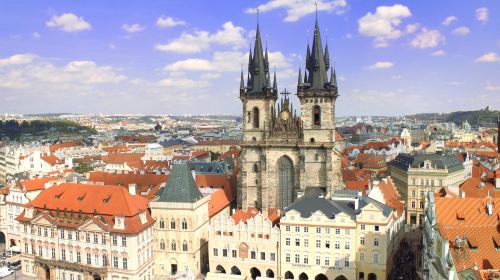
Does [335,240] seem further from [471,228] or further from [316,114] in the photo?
[316,114]

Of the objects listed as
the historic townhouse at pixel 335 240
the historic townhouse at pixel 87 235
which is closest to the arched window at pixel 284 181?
the historic townhouse at pixel 335 240

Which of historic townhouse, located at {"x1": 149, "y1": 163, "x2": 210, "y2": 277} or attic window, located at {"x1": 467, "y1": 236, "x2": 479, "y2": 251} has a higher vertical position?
attic window, located at {"x1": 467, "y1": 236, "x2": 479, "y2": 251}

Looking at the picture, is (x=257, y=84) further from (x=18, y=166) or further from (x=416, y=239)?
(x=18, y=166)

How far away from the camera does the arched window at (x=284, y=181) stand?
84250 mm

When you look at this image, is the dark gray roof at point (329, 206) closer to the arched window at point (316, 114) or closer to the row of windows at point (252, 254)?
the row of windows at point (252, 254)

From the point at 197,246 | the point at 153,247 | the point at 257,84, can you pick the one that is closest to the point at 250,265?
the point at 197,246

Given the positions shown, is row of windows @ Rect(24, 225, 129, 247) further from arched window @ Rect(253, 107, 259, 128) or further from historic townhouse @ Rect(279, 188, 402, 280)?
arched window @ Rect(253, 107, 259, 128)

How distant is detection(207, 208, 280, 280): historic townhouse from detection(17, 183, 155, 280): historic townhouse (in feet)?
34.0

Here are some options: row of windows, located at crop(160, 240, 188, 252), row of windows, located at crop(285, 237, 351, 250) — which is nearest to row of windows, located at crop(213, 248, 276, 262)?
row of windows, located at crop(285, 237, 351, 250)

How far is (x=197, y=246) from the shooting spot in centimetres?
7231

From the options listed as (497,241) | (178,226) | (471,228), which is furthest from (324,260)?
(497,241)

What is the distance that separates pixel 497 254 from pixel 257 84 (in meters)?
54.1

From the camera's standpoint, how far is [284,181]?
278ft

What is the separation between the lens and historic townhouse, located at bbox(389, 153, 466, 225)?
3925 inches
